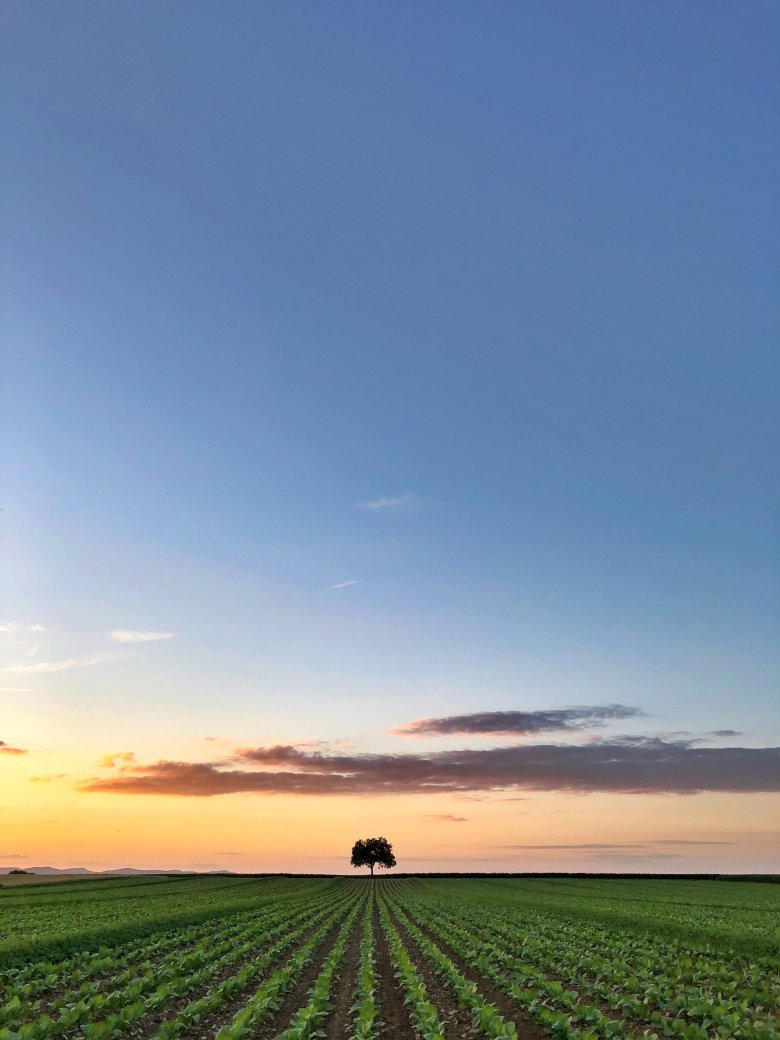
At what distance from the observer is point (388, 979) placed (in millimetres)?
20500

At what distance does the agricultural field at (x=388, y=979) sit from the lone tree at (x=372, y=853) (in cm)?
12606

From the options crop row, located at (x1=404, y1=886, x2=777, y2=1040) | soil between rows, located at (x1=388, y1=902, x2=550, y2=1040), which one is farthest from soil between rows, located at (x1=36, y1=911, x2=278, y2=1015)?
crop row, located at (x1=404, y1=886, x2=777, y2=1040)

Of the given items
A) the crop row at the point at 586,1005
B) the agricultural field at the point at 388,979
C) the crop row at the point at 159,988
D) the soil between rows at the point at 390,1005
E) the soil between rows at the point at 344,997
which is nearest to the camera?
the crop row at the point at 159,988

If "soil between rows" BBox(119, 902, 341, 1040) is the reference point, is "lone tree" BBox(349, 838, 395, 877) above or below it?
below

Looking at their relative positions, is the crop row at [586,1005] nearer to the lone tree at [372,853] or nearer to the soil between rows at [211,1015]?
the soil between rows at [211,1015]

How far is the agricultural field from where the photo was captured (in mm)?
13969

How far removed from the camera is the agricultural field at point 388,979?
13969mm

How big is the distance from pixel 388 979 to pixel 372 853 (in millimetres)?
142543

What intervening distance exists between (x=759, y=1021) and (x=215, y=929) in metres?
23.6

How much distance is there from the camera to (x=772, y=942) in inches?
965

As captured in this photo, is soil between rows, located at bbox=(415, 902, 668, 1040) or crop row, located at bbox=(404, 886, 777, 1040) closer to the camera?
crop row, located at bbox=(404, 886, 777, 1040)

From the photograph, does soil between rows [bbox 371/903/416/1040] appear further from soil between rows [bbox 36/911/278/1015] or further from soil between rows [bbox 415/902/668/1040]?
soil between rows [bbox 36/911/278/1015]

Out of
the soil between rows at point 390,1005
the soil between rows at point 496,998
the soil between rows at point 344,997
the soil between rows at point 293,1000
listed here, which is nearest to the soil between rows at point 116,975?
the soil between rows at point 293,1000

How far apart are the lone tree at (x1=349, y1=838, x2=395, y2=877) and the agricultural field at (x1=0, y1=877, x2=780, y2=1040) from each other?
414 feet
